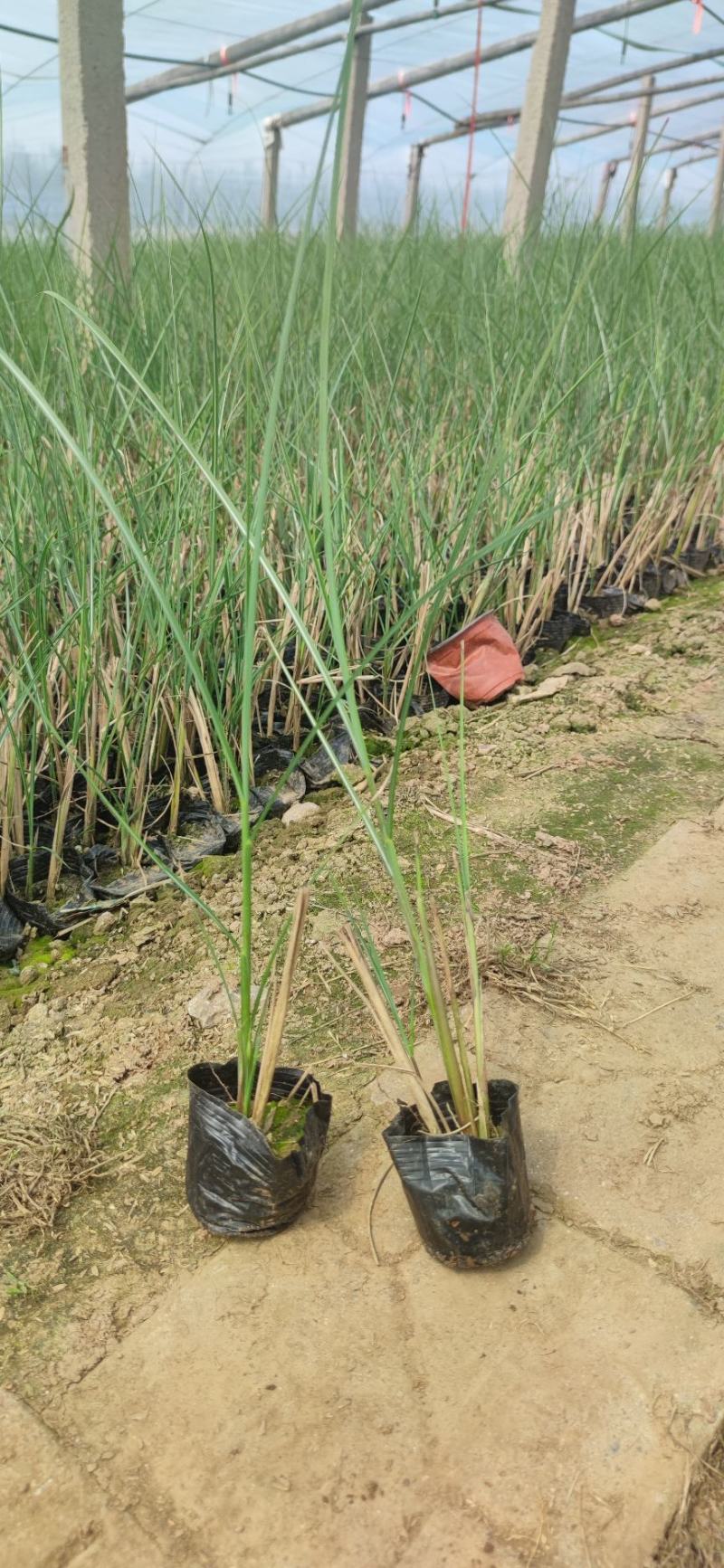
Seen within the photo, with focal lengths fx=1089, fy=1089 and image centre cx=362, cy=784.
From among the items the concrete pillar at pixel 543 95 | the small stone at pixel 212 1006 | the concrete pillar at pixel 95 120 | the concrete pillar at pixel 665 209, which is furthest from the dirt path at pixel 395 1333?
the concrete pillar at pixel 543 95

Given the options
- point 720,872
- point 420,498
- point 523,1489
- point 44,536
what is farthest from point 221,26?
point 523,1489

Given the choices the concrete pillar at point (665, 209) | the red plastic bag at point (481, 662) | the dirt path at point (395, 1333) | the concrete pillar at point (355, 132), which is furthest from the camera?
the concrete pillar at point (355, 132)

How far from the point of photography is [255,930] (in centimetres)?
166

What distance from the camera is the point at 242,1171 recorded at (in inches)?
42.7

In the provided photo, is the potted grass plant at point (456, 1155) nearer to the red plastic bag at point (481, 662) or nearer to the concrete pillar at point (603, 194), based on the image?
the red plastic bag at point (481, 662)

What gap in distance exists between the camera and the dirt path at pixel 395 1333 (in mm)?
870

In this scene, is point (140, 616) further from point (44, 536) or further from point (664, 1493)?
point (664, 1493)

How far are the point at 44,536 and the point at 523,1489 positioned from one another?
1.44 m

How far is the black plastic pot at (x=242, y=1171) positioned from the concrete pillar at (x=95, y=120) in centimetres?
247

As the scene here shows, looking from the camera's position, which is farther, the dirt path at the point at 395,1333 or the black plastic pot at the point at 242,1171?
the black plastic pot at the point at 242,1171

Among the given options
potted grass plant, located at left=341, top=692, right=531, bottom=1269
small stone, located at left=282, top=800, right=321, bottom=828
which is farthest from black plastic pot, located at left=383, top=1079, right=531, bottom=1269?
small stone, located at left=282, top=800, right=321, bottom=828

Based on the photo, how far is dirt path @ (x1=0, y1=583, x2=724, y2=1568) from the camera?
0.87 metres

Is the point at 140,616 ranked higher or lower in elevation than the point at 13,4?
lower

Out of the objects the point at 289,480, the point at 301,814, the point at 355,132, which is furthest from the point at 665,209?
the point at 301,814
